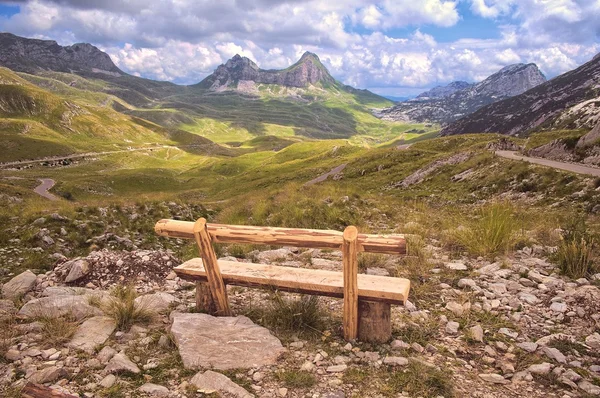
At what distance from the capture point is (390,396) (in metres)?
4.91

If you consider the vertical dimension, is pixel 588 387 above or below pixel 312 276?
below

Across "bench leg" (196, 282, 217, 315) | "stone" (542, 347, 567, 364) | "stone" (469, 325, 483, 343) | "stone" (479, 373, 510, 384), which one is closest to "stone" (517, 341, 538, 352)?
"stone" (542, 347, 567, 364)

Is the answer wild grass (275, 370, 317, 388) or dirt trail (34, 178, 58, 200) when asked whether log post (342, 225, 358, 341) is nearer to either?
wild grass (275, 370, 317, 388)

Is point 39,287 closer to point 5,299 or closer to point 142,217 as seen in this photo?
point 5,299

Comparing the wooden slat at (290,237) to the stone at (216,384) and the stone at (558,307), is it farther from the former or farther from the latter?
the stone at (558,307)

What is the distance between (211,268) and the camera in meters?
6.85

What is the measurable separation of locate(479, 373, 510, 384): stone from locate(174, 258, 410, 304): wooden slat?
5.08 ft

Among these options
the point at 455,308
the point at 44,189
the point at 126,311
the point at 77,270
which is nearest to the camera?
the point at 126,311

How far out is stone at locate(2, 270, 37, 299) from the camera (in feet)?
29.1

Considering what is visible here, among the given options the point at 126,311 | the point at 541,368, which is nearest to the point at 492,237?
the point at 541,368

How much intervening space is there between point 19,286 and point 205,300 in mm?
5673

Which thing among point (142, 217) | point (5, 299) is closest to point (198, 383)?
point (5, 299)

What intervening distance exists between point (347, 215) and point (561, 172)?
16796 millimetres

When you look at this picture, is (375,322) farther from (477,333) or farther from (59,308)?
(59,308)
